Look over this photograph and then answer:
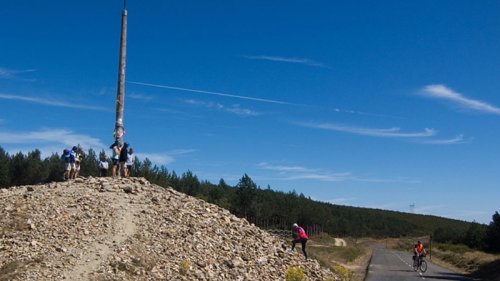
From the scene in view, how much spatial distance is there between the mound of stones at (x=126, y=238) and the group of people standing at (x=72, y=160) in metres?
1.32

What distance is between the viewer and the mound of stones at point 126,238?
1778 cm

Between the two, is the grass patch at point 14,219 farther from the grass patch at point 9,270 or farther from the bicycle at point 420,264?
the bicycle at point 420,264

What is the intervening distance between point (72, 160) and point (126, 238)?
8.62 m

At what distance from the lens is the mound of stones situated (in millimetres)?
17781

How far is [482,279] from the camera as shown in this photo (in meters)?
38.3

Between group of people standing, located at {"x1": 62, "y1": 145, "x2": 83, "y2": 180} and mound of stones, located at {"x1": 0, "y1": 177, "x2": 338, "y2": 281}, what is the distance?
132cm

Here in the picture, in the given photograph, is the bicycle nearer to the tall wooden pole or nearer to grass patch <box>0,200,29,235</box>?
the tall wooden pole

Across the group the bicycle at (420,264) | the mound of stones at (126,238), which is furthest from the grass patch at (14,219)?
the bicycle at (420,264)

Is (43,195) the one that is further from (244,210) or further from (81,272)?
(244,210)

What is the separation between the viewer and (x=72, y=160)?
27250 millimetres

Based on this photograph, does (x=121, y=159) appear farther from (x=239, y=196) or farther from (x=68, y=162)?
(x=239, y=196)

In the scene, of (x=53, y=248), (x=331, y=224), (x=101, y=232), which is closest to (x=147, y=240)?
(x=101, y=232)

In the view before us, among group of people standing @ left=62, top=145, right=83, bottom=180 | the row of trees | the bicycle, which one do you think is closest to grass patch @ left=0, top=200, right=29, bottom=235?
group of people standing @ left=62, top=145, right=83, bottom=180

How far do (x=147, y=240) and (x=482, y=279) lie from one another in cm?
2722
